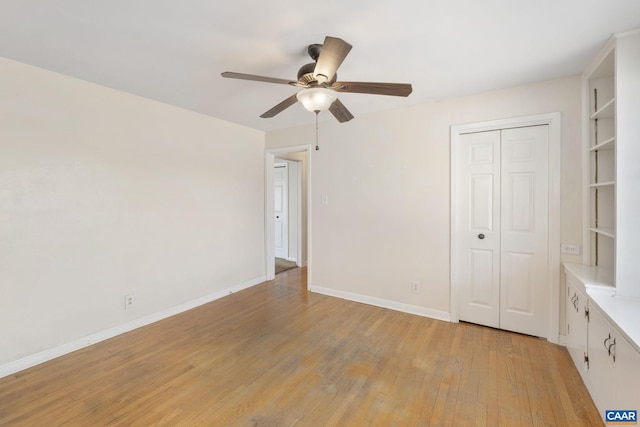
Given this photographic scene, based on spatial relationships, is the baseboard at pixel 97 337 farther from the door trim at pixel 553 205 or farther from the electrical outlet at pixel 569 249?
the electrical outlet at pixel 569 249

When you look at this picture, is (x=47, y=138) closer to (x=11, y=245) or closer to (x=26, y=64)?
(x=26, y=64)

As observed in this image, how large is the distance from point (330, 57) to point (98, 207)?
261 centimetres

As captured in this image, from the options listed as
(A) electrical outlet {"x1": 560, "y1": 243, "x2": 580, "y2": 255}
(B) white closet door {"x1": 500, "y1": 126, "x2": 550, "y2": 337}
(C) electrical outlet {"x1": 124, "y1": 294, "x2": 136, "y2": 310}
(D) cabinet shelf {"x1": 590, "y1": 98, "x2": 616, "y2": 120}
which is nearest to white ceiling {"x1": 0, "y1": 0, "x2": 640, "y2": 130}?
(D) cabinet shelf {"x1": 590, "y1": 98, "x2": 616, "y2": 120}

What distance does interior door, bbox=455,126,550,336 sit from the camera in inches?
109

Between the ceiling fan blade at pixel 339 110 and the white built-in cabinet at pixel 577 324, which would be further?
the ceiling fan blade at pixel 339 110

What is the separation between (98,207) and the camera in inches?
109

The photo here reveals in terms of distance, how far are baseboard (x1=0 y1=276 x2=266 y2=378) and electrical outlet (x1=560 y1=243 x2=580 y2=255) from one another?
12.9 feet

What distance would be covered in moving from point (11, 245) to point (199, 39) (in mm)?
2200

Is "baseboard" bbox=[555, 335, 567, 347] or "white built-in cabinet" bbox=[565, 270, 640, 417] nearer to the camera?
"white built-in cabinet" bbox=[565, 270, 640, 417]

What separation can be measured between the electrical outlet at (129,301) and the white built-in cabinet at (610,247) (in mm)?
3881

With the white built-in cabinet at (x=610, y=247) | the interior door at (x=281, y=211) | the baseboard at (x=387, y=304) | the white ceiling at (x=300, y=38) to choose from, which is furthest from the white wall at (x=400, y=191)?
the interior door at (x=281, y=211)

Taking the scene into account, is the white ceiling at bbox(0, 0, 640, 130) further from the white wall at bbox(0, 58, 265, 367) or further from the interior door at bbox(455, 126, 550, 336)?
the interior door at bbox(455, 126, 550, 336)

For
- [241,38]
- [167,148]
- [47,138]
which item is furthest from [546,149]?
[47,138]

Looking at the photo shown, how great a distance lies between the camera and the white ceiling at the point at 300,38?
1.66 m
